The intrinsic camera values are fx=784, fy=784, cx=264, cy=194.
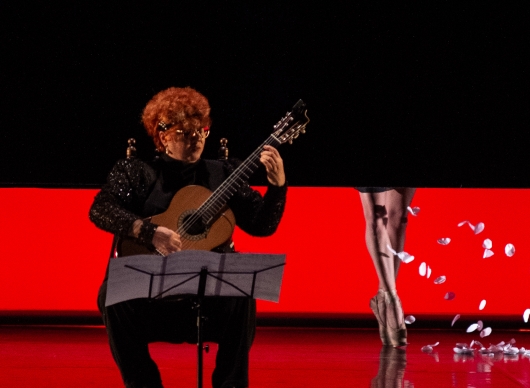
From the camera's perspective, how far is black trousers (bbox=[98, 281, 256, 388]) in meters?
2.20

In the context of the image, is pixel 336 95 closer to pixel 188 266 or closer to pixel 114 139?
pixel 114 139

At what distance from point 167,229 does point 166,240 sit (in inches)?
1.4

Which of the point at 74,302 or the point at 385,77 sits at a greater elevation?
the point at 385,77

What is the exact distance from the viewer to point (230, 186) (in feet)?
7.77

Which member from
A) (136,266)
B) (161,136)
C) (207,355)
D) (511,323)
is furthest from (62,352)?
(511,323)

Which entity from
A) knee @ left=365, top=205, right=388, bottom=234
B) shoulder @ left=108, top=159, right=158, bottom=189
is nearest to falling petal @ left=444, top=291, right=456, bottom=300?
knee @ left=365, top=205, right=388, bottom=234

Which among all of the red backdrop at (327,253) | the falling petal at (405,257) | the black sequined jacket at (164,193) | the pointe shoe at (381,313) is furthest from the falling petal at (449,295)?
the black sequined jacket at (164,193)

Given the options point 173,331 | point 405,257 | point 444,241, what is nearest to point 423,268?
point 444,241

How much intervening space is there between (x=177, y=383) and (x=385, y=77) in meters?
1.76

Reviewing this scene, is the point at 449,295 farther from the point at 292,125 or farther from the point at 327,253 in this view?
the point at 292,125

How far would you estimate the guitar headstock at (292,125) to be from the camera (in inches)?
95.0

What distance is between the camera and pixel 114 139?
148 inches

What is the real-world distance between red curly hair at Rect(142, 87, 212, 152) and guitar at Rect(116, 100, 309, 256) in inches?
8.8

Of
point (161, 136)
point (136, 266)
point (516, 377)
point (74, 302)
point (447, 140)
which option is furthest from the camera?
point (74, 302)
